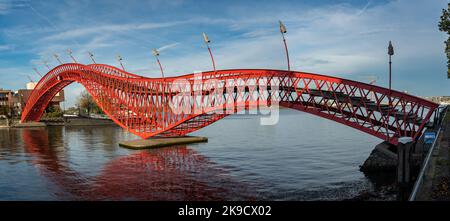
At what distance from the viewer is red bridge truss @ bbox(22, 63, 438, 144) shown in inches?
1497

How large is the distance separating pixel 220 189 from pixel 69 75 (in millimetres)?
74988

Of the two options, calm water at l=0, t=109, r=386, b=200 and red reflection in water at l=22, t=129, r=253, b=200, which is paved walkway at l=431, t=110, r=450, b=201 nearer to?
calm water at l=0, t=109, r=386, b=200

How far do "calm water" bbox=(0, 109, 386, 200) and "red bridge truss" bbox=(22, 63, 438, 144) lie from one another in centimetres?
556

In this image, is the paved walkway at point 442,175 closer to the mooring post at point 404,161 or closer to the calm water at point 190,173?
the mooring post at point 404,161

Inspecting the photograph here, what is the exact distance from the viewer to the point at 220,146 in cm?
5944

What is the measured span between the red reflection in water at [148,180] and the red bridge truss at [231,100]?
391 inches

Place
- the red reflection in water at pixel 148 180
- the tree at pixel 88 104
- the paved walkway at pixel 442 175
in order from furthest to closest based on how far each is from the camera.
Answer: the tree at pixel 88 104
the red reflection in water at pixel 148 180
the paved walkway at pixel 442 175

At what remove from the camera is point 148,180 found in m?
33.8

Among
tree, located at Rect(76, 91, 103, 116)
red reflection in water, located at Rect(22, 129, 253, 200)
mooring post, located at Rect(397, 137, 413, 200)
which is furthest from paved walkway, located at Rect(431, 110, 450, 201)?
tree, located at Rect(76, 91, 103, 116)

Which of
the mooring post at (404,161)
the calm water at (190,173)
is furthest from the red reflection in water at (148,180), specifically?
the mooring post at (404,161)

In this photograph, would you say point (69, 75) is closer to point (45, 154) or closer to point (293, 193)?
point (45, 154)

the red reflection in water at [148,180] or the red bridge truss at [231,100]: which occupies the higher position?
the red bridge truss at [231,100]

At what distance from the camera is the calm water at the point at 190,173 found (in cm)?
2822
